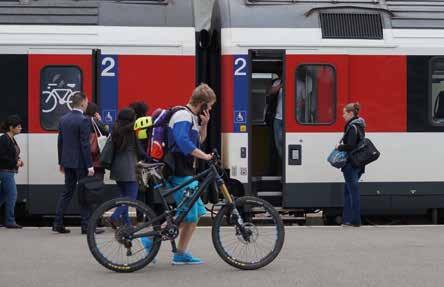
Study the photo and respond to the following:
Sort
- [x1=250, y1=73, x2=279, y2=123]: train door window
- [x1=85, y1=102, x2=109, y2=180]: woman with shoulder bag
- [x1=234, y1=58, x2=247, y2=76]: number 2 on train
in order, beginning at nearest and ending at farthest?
[x1=85, y1=102, x2=109, y2=180]: woman with shoulder bag, [x1=234, y1=58, x2=247, y2=76]: number 2 on train, [x1=250, y1=73, x2=279, y2=123]: train door window

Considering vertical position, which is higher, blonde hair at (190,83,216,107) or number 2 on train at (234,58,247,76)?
number 2 on train at (234,58,247,76)

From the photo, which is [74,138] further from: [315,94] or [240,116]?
[315,94]

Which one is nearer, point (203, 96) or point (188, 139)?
point (188, 139)

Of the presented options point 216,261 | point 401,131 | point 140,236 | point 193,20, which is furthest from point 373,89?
point 140,236

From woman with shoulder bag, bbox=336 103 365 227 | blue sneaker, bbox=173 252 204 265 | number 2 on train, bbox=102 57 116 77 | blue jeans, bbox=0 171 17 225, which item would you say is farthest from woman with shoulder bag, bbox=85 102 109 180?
woman with shoulder bag, bbox=336 103 365 227

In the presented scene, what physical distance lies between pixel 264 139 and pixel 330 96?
1.14m

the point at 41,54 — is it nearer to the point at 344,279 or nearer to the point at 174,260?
the point at 174,260

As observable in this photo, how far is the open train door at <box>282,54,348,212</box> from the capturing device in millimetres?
11617

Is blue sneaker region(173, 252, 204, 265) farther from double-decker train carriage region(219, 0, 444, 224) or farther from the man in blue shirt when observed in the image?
double-decker train carriage region(219, 0, 444, 224)

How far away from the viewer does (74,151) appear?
10.2 m

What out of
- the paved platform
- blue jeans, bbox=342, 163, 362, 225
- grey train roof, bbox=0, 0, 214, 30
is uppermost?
grey train roof, bbox=0, 0, 214, 30

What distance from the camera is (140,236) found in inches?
302

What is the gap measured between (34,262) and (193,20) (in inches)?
183

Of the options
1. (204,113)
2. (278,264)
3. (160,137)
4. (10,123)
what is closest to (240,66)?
(10,123)
